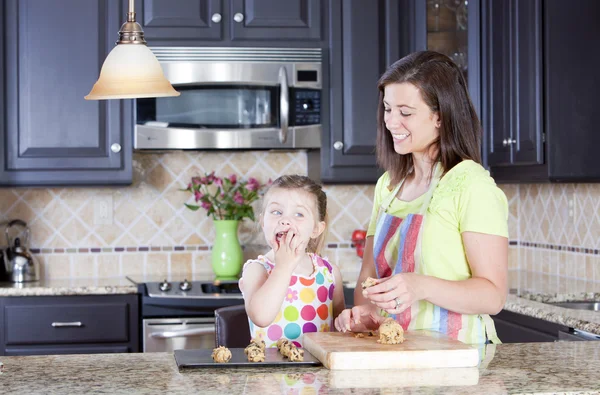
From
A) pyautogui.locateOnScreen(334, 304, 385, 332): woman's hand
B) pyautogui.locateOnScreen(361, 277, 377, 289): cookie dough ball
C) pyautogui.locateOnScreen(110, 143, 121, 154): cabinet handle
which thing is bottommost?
pyautogui.locateOnScreen(334, 304, 385, 332): woman's hand

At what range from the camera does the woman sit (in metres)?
1.76

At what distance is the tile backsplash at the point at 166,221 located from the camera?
4.00 metres

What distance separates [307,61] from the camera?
3816 mm

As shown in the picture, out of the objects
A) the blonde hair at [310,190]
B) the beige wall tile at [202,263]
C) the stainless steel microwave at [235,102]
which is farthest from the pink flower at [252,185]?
the blonde hair at [310,190]

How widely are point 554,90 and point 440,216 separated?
1.48m

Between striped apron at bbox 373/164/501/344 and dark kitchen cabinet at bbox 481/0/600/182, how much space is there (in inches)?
52.3

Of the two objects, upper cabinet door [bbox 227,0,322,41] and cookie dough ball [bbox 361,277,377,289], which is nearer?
cookie dough ball [bbox 361,277,377,289]

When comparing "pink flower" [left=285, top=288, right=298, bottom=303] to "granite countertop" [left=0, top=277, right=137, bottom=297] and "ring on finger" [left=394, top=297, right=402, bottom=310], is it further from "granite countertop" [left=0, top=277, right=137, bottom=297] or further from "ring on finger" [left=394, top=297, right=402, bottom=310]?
"granite countertop" [left=0, top=277, right=137, bottom=297]

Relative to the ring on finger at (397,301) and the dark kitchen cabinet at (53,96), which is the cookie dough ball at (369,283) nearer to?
the ring on finger at (397,301)

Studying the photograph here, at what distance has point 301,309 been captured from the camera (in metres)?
2.00

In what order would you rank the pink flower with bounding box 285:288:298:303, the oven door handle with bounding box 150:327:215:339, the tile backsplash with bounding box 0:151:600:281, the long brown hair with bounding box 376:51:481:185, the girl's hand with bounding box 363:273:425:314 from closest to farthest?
1. the girl's hand with bounding box 363:273:425:314
2. the long brown hair with bounding box 376:51:481:185
3. the pink flower with bounding box 285:288:298:303
4. the oven door handle with bounding box 150:327:215:339
5. the tile backsplash with bounding box 0:151:600:281

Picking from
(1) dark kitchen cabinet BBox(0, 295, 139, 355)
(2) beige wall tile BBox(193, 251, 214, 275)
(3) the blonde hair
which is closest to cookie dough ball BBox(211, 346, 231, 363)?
(3) the blonde hair

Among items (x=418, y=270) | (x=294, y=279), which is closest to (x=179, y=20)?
(x=294, y=279)

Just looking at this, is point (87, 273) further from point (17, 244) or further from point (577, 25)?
point (577, 25)
